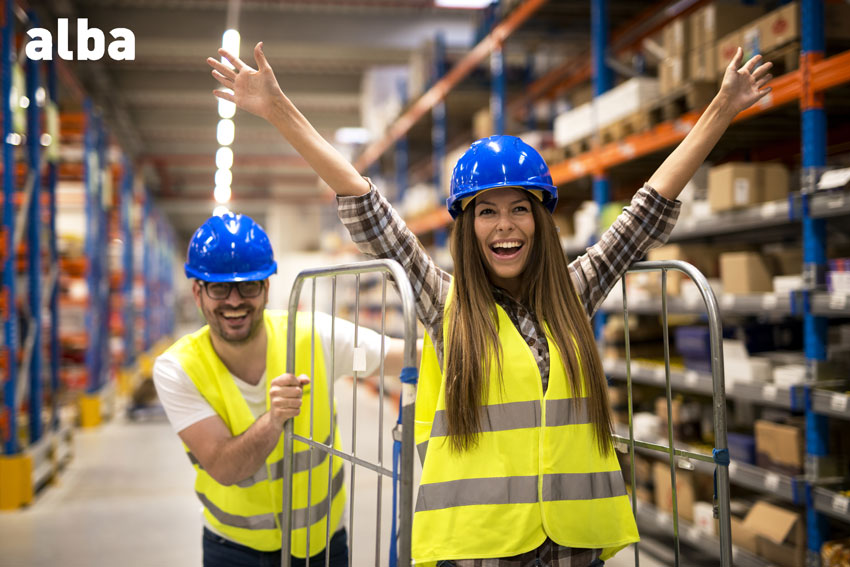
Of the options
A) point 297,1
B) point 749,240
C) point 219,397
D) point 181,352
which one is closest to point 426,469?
point 219,397

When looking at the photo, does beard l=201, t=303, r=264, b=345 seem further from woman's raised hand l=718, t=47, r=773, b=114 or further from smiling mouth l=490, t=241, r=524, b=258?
woman's raised hand l=718, t=47, r=773, b=114

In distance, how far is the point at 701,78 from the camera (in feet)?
13.7

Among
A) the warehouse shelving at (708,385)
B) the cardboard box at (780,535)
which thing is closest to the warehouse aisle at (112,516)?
the warehouse shelving at (708,385)

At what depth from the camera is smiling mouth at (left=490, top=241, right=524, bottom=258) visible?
1.88 m

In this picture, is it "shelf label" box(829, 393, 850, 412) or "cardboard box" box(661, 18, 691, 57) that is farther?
"cardboard box" box(661, 18, 691, 57)

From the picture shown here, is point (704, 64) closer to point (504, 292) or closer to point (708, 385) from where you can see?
point (708, 385)

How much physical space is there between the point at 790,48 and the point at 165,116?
16.7 meters

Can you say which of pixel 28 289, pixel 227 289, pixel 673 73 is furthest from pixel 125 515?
pixel 673 73

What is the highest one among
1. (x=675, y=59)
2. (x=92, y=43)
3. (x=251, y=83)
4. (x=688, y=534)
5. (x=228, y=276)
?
(x=675, y=59)

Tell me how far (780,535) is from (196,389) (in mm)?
3010

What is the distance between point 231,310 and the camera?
2521 mm

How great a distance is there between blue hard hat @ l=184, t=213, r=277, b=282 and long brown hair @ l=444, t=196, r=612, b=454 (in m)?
0.93

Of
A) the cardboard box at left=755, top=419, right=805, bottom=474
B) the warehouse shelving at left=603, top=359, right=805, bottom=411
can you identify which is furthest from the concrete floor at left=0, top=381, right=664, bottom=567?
the warehouse shelving at left=603, top=359, right=805, bottom=411

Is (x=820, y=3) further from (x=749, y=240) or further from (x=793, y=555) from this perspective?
(x=793, y=555)
